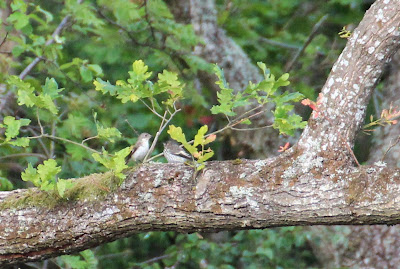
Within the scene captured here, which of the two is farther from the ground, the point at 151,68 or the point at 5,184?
the point at 151,68

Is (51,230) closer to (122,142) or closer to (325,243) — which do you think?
(122,142)

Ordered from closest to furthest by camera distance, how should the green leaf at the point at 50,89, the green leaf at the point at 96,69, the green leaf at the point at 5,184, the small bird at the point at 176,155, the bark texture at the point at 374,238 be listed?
1. the green leaf at the point at 50,89
2. the green leaf at the point at 5,184
3. the small bird at the point at 176,155
4. the green leaf at the point at 96,69
5. the bark texture at the point at 374,238

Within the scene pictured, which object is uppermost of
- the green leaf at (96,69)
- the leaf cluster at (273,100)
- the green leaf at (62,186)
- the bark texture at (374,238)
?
the leaf cluster at (273,100)

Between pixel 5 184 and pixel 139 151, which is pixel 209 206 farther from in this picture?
pixel 5 184

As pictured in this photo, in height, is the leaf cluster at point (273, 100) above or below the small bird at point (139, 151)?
above

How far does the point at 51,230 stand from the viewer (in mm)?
3475

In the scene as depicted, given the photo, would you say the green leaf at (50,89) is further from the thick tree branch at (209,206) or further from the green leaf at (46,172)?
the thick tree branch at (209,206)

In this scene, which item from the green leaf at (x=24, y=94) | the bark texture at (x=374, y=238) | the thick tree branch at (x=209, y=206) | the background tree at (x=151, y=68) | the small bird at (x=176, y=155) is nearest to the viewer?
the thick tree branch at (x=209, y=206)

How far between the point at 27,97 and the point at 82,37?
13.3ft

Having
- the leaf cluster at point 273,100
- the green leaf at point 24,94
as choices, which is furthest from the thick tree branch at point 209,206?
the green leaf at point 24,94

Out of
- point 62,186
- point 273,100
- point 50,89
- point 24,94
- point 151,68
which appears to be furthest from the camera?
point 151,68

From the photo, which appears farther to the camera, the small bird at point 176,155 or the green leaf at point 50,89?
the small bird at point 176,155

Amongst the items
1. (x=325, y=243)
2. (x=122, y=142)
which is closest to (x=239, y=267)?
(x=325, y=243)

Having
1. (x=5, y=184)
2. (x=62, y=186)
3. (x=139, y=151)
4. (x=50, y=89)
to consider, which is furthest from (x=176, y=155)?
(x=62, y=186)
